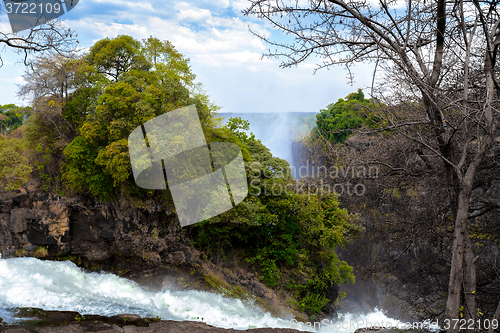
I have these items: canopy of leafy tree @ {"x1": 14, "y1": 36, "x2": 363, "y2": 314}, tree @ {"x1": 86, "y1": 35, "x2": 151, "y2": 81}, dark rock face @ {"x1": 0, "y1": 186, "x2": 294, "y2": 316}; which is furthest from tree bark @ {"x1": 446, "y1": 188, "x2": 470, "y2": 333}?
tree @ {"x1": 86, "y1": 35, "x2": 151, "y2": 81}

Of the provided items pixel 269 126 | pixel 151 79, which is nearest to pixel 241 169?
pixel 151 79

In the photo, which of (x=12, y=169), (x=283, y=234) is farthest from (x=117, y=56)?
(x=283, y=234)

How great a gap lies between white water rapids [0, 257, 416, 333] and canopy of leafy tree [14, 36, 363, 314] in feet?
7.80

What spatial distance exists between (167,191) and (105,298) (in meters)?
4.10

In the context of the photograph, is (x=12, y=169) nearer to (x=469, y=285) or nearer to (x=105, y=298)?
(x=105, y=298)

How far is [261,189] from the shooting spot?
12.9m

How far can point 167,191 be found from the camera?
12.5m

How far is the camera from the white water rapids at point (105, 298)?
9.61m

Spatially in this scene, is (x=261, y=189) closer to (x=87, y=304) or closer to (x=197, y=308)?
(x=197, y=308)

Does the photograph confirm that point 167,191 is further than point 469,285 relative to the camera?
Yes

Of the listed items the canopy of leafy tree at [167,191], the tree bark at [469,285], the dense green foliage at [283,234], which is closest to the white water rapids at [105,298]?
the dense green foliage at [283,234]

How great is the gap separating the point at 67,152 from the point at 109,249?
414 centimetres

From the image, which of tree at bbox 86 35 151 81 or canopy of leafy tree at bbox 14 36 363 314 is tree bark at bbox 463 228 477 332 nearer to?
canopy of leafy tree at bbox 14 36 363 314

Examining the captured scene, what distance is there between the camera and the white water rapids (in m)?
9.61
